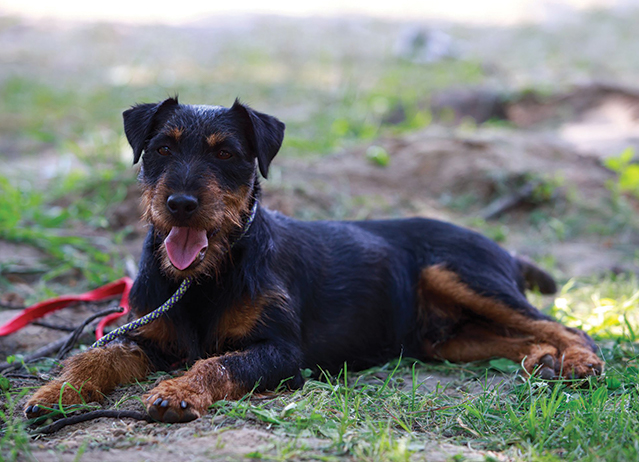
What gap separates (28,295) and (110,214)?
1.87 metres

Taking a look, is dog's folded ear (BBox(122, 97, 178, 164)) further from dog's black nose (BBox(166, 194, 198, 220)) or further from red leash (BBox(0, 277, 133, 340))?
red leash (BBox(0, 277, 133, 340))

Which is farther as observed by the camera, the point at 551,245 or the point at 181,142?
the point at 551,245

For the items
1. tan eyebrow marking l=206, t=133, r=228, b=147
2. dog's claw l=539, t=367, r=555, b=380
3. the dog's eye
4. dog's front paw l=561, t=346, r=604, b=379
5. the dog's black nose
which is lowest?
dog's claw l=539, t=367, r=555, b=380

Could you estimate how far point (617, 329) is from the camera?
4.99 meters

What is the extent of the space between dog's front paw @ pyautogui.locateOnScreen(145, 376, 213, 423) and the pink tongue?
2.46ft

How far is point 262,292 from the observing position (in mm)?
3855

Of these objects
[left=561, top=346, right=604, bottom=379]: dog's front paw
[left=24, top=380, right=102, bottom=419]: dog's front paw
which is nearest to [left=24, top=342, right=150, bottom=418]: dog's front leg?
[left=24, top=380, right=102, bottom=419]: dog's front paw

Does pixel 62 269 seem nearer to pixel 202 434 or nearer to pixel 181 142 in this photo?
pixel 181 142

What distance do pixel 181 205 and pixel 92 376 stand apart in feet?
3.71

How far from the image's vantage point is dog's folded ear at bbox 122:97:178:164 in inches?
154

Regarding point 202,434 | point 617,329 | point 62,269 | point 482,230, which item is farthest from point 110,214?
point 617,329

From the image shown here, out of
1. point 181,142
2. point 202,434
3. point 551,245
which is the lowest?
point 551,245

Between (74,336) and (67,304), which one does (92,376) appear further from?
(67,304)

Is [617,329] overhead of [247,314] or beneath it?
beneath
